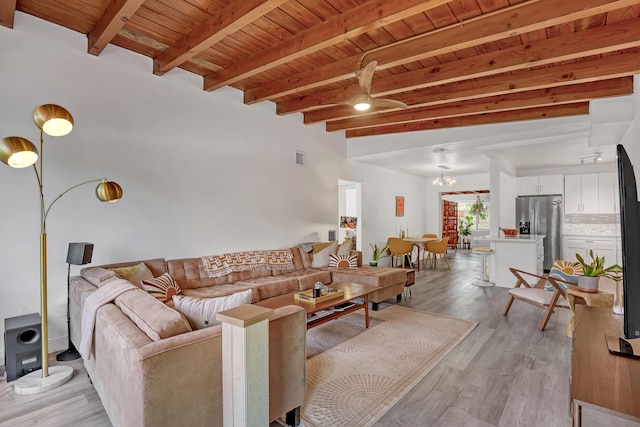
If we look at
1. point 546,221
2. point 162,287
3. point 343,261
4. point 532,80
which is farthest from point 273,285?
point 546,221

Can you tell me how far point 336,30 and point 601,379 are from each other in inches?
111

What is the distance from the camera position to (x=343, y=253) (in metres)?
5.27

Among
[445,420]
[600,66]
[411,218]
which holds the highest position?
[600,66]

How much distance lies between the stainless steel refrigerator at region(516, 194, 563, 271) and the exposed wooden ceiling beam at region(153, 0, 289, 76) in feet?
23.7

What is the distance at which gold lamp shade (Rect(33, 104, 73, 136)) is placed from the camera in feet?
7.36

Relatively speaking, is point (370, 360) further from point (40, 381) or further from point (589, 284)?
point (40, 381)

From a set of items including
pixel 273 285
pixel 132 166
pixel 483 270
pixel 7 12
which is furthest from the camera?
pixel 483 270

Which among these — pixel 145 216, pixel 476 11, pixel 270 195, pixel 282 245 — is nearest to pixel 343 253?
pixel 282 245

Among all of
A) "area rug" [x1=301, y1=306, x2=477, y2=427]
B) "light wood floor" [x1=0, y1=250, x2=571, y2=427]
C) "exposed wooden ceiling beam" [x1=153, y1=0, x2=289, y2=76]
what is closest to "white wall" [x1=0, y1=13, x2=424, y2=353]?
"exposed wooden ceiling beam" [x1=153, y1=0, x2=289, y2=76]

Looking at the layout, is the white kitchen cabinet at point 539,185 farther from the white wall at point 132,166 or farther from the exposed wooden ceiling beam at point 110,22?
the exposed wooden ceiling beam at point 110,22

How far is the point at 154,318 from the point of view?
168 centimetres

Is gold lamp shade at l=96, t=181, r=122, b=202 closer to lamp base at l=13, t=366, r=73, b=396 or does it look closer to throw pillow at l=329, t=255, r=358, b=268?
lamp base at l=13, t=366, r=73, b=396

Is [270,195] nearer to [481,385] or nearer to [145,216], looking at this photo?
[145,216]

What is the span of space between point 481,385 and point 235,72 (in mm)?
3897
